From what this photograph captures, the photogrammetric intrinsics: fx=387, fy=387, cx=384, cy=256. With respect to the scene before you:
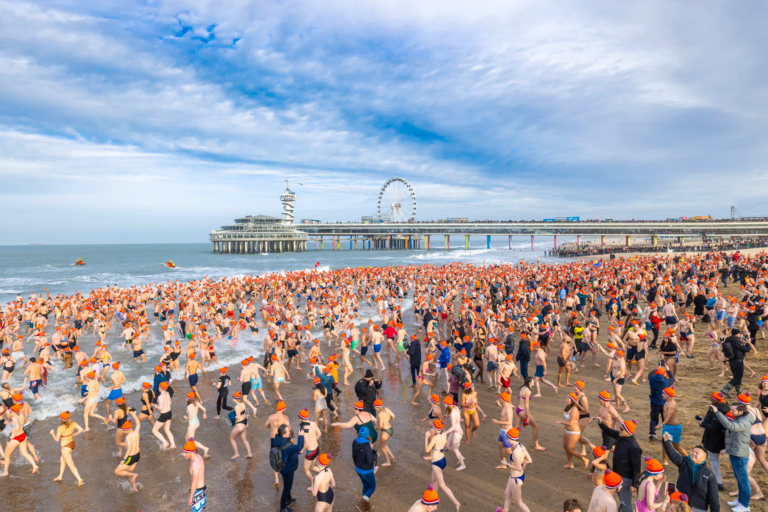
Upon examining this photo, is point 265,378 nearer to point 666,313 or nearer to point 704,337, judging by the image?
point 666,313

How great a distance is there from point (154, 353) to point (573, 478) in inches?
592

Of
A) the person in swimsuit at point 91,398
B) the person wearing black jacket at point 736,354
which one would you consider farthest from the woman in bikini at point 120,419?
the person wearing black jacket at point 736,354

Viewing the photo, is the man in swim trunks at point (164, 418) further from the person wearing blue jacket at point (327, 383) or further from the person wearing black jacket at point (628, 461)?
the person wearing black jacket at point (628, 461)

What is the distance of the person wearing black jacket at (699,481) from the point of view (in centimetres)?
442

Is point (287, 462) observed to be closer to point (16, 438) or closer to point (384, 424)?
point (384, 424)

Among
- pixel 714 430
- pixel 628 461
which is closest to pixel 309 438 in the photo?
pixel 628 461

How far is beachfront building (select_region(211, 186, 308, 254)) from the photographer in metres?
97.6

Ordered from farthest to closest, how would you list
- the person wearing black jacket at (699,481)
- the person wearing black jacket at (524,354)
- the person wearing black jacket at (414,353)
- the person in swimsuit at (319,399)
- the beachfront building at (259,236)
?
the beachfront building at (259,236) → the person wearing black jacket at (414,353) → the person wearing black jacket at (524,354) → the person in swimsuit at (319,399) → the person wearing black jacket at (699,481)

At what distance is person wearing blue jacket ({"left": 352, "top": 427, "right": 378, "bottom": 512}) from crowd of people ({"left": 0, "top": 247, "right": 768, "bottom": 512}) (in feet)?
0.08

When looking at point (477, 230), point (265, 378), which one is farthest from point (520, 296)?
point (477, 230)

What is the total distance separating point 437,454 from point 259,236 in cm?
9804

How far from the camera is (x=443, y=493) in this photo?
6164 millimetres

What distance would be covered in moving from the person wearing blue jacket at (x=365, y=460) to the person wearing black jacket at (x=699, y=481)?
3797 mm

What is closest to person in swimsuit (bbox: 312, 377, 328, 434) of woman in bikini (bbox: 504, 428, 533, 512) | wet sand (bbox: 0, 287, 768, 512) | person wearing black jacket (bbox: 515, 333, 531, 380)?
wet sand (bbox: 0, 287, 768, 512)
